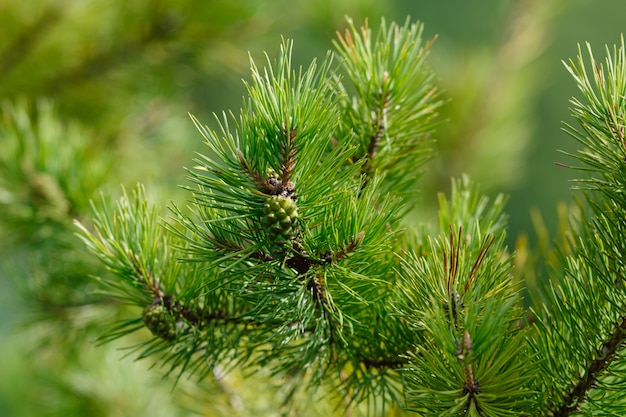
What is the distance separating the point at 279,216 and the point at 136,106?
0.56 metres

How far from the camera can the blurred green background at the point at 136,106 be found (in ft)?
1.89

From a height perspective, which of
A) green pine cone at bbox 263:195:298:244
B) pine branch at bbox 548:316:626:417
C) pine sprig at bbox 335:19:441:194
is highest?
pine sprig at bbox 335:19:441:194

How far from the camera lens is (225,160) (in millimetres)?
299

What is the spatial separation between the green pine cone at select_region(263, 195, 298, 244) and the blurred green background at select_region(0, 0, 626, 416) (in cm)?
19

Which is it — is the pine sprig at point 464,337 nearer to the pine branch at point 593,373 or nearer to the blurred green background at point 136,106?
the pine branch at point 593,373

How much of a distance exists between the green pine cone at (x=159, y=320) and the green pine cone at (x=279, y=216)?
0.27 ft

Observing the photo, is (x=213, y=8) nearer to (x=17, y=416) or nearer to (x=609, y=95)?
(x=609, y=95)

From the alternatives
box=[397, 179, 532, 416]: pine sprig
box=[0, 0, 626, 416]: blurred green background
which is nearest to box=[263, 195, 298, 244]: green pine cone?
box=[397, 179, 532, 416]: pine sprig

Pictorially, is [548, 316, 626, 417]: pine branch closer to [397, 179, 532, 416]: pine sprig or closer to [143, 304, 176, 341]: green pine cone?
[397, 179, 532, 416]: pine sprig

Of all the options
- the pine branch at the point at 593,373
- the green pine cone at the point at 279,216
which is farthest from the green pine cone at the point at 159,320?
the pine branch at the point at 593,373

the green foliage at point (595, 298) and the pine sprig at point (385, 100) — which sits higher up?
the pine sprig at point (385, 100)

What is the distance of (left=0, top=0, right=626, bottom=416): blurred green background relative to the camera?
576 millimetres

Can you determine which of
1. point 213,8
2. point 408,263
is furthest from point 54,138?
point 408,263

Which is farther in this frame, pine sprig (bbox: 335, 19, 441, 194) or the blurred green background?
the blurred green background
